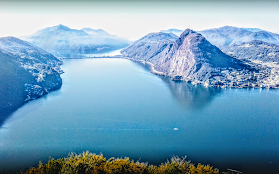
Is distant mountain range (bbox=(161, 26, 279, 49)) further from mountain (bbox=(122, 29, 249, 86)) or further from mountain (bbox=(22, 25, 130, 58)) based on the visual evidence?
mountain (bbox=(22, 25, 130, 58))

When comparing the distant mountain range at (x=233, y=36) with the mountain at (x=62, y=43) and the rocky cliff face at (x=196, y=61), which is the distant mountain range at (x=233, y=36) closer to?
the rocky cliff face at (x=196, y=61)

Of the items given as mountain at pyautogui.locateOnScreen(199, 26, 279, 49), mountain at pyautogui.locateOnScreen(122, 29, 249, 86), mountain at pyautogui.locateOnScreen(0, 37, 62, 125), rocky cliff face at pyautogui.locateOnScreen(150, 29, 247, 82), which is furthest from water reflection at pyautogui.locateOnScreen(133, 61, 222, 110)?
mountain at pyautogui.locateOnScreen(199, 26, 279, 49)

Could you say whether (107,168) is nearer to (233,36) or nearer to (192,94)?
(192,94)

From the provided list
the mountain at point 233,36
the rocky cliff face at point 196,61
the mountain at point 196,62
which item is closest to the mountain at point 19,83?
the mountain at point 196,62

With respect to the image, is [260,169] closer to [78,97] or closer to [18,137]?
[18,137]

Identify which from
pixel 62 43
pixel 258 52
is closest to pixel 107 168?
pixel 258 52

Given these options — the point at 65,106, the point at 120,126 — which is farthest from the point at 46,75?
the point at 120,126
